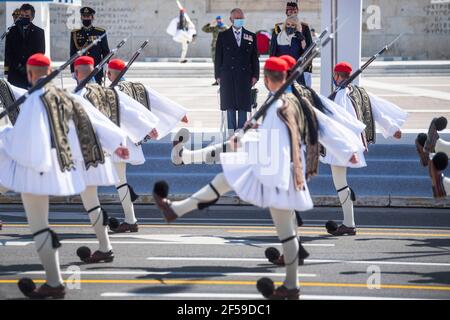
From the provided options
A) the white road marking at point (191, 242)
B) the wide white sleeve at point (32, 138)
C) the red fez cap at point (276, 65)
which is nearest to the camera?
the wide white sleeve at point (32, 138)

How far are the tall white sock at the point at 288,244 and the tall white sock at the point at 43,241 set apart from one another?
6.18 ft

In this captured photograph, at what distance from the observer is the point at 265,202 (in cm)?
885

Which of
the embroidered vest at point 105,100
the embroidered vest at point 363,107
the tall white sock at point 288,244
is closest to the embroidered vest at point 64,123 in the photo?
the tall white sock at point 288,244

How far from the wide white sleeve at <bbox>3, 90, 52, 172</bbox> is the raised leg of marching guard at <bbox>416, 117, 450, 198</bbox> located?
4.70 metres

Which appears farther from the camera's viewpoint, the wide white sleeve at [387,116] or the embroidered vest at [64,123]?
the wide white sleeve at [387,116]

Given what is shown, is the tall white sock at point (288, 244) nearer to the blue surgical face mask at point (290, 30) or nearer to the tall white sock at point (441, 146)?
the tall white sock at point (441, 146)

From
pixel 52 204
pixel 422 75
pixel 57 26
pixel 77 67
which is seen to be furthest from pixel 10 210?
pixel 57 26

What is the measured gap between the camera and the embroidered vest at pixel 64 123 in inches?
358

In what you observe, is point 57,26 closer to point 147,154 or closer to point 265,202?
point 147,154

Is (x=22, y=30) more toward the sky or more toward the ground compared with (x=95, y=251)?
more toward the sky

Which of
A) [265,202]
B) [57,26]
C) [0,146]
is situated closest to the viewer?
[265,202]

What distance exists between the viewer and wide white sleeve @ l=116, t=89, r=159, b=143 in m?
12.3

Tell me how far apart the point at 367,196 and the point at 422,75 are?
1947 cm

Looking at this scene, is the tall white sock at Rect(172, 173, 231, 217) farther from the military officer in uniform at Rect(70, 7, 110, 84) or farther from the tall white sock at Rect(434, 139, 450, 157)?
the military officer in uniform at Rect(70, 7, 110, 84)
